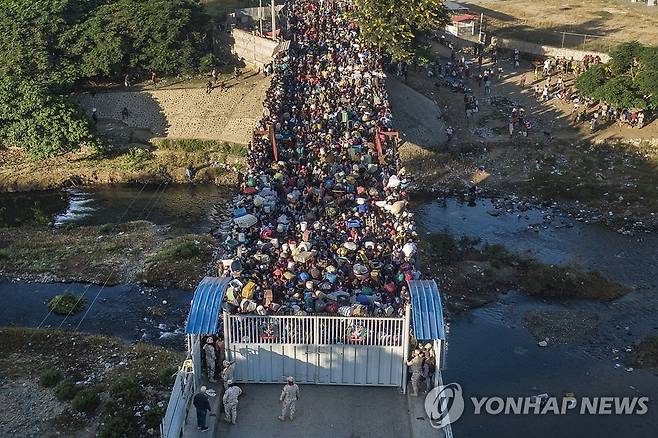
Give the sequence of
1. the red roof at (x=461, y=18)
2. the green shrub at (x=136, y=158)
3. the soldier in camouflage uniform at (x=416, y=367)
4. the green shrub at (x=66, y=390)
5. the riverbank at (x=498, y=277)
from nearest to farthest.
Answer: the soldier in camouflage uniform at (x=416, y=367)
the green shrub at (x=66, y=390)
the riverbank at (x=498, y=277)
the green shrub at (x=136, y=158)
the red roof at (x=461, y=18)

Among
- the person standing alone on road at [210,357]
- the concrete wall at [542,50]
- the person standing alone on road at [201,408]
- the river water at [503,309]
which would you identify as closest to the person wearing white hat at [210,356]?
the person standing alone on road at [210,357]

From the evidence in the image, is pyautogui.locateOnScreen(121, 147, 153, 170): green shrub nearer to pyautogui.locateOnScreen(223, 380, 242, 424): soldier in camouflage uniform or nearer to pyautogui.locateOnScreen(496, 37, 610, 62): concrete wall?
pyautogui.locateOnScreen(223, 380, 242, 424): soldier in camouflage uniform

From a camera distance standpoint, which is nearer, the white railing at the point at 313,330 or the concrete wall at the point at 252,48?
the white railing at the point at 313,330

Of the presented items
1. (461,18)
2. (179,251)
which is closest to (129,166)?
(179,251)

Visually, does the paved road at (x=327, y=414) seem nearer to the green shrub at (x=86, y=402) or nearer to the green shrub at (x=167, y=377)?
the green shrub at (x=167, y=377)

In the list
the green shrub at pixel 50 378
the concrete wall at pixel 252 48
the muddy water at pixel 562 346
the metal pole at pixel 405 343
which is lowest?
the muddy water at pixel 562 346

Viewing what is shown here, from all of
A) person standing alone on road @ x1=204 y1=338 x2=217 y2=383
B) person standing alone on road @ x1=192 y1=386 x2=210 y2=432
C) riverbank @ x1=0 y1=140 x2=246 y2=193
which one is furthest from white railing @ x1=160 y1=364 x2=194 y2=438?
riverbank @ x1=0 y1=140 x2=246 y2=193

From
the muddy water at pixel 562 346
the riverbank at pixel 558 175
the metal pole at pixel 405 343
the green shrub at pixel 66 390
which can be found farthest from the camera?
the riverbank at pixel 558 175
